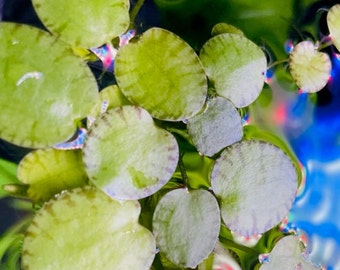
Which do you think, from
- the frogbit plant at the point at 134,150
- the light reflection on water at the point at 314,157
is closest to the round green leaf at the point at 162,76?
the frogbit plant at the point at 134,150

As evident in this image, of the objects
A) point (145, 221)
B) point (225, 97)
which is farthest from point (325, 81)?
point (145, 221)

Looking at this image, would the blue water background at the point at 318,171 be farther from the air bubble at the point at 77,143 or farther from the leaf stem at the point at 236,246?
the air bubble at the point at 77,143

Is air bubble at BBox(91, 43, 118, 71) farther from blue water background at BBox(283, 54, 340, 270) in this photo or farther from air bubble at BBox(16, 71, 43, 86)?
blue water background at BBox(283, 54, 340, 270)

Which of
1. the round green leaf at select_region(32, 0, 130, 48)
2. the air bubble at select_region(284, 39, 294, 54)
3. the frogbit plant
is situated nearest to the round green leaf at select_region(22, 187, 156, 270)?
the frogbit plant

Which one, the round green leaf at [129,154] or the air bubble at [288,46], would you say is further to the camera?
the air bubble at [288,46]

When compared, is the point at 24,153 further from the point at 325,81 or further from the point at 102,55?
the point at 325,81

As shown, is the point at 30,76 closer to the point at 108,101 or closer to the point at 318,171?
the point at 108,101

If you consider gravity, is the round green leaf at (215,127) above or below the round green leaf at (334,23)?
below

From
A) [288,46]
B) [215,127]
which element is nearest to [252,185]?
[215,127]
